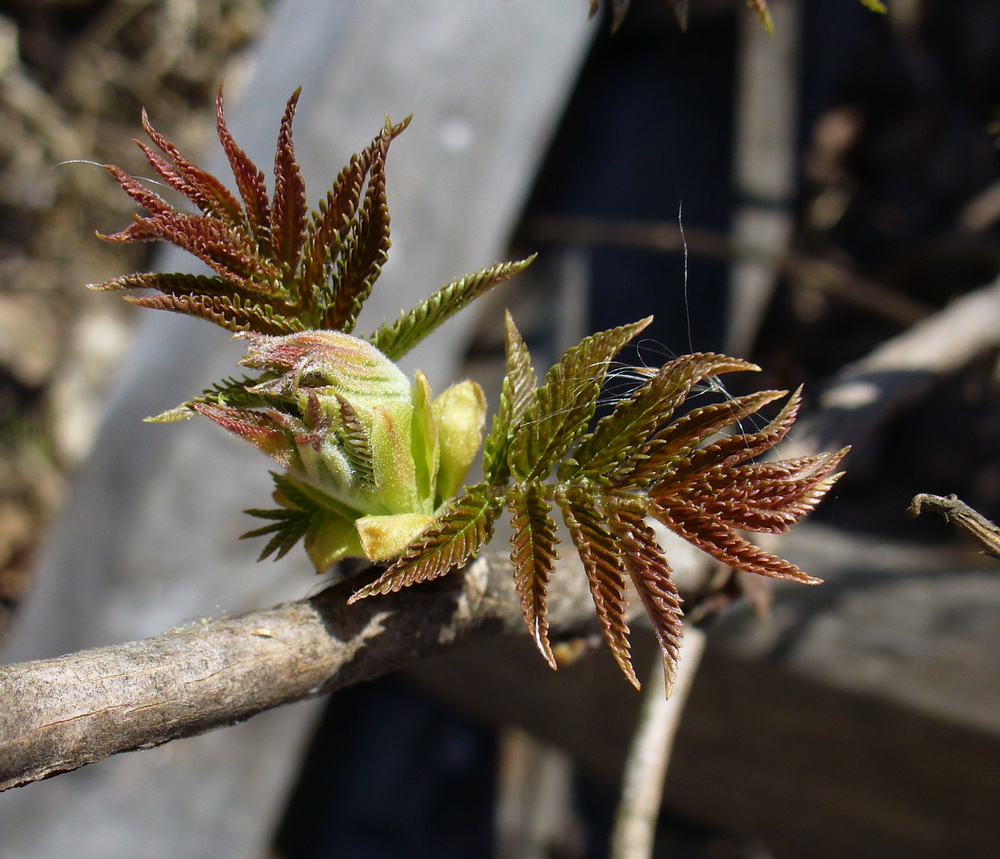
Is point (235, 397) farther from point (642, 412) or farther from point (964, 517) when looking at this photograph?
point (964, 517)

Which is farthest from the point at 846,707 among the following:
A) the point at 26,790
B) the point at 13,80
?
the point at 13,80

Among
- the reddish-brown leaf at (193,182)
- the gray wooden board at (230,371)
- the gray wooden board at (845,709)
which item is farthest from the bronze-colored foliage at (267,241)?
the gray wooden board at (230,371)

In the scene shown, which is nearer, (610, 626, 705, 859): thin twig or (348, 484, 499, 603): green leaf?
(348, 484, 499, 603): green leaf

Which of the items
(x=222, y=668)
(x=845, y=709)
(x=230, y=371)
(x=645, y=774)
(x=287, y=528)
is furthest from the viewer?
(x=230, y=371)

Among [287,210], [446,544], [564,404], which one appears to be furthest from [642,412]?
[287,210]

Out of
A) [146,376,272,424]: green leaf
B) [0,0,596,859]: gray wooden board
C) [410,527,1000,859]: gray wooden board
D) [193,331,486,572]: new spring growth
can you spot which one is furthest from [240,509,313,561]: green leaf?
[0,0,596,859]: gray wooden board

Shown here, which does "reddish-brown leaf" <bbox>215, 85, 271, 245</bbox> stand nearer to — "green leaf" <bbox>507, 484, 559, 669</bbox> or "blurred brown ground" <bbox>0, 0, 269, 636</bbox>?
"green leaf" <bbox>507, 484, 559, 669</bbox>
